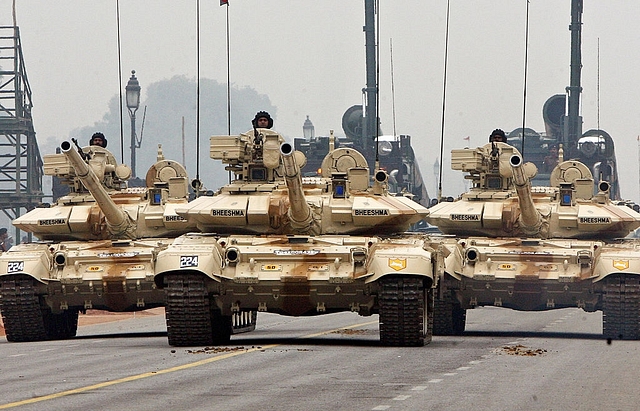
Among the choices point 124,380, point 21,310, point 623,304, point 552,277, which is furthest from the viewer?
point 552,277

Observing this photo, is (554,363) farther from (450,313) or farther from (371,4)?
(371,4)

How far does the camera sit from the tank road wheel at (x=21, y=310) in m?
25.6

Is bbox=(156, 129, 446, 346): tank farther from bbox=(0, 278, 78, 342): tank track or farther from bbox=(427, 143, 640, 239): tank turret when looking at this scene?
bbox=(427, 143, 640, 239): tank turret

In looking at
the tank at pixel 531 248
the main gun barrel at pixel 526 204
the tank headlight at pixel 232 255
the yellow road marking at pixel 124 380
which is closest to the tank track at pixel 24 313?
the tank headlight at pixel 232 255

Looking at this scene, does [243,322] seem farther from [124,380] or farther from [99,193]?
[124,380]

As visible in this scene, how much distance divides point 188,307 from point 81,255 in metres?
5.11

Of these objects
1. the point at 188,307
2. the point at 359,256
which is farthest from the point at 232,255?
the point at 359,256

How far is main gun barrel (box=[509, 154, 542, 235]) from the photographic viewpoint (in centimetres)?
2595

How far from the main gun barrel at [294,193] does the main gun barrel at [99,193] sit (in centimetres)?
346

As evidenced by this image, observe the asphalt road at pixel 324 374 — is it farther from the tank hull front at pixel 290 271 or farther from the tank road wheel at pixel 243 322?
the tank road wheel at pixel 243 322

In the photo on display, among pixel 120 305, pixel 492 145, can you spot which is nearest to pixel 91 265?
pixel 120 305

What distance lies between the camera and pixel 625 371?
18031 millimetres

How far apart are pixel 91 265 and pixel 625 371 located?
1106 centimetres

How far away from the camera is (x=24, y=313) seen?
84.8ft
